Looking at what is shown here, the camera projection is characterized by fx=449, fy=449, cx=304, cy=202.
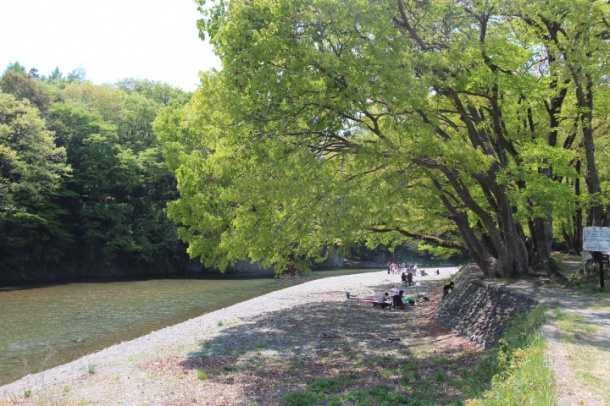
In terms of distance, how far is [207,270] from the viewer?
55.4m

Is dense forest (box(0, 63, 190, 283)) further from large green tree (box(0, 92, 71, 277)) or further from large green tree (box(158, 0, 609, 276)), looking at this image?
large green tree (box(158, 0, 609, 276))

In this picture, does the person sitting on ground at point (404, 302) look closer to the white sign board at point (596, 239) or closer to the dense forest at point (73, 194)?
the white sign board at point (596, 239)

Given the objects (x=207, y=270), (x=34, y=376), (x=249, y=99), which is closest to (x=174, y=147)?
(x=249, y=99)

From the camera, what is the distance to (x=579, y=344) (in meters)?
7.30

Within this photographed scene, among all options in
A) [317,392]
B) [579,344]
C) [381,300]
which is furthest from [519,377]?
[381,300]

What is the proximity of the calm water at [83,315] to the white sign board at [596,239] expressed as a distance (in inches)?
612

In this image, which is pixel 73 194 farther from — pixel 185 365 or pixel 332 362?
pixel 332 362

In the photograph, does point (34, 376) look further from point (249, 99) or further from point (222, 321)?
point (249, 99)

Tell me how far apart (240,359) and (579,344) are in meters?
7.61

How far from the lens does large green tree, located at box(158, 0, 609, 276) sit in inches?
409

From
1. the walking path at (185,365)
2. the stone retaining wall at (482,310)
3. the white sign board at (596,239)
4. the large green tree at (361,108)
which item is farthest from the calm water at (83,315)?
the white sign board at (596,239)

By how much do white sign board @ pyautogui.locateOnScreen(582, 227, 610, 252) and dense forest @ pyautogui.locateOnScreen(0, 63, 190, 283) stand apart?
38632 mm

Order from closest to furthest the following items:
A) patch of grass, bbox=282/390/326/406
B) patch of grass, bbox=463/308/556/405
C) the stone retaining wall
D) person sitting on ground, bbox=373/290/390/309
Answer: patch of grass, bbox=463/308/556/405, patch of grass, bbox=282/390/326/406, the stone retaining wall, person sitting on ground, bbox=373/290/390/309

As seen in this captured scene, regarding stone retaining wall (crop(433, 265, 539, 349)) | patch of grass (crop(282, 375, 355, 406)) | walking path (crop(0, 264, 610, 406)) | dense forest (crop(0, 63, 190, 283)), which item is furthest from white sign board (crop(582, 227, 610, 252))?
dense forest (crop(0, 63, 190, 283))
